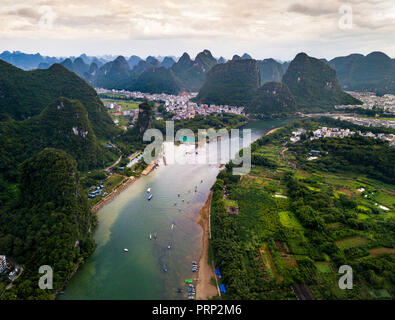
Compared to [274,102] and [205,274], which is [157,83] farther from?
[205,274]

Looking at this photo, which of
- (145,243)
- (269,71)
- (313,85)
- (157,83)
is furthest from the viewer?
(269,71)

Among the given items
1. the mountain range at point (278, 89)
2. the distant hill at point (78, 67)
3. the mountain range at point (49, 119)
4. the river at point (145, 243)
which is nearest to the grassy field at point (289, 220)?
the river at point (145, 243)

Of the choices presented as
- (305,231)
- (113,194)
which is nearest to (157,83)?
(113,194)

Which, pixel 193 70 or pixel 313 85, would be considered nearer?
pixel 313 85

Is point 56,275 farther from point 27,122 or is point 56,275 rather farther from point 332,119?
point 332,119

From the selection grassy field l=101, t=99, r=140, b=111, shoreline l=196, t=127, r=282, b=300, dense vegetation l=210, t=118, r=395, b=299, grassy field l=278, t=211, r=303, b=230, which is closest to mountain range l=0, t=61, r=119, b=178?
shoreline l=196, t=127, r=282, b=300
